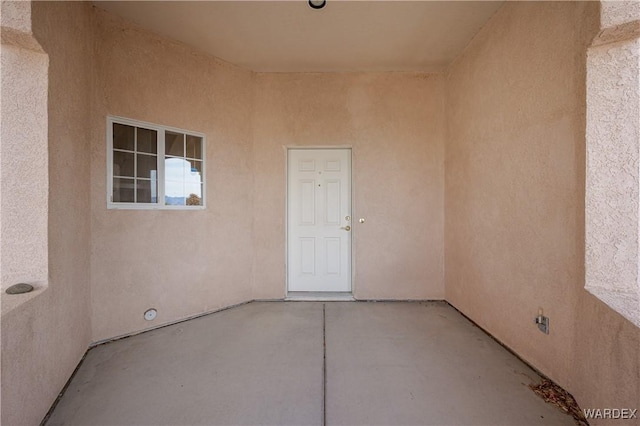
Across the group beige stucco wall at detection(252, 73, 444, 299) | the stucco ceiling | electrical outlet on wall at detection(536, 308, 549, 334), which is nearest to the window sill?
beige stucco wall at detection(252, 73, 444, 299)

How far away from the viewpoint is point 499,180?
236 centimetres

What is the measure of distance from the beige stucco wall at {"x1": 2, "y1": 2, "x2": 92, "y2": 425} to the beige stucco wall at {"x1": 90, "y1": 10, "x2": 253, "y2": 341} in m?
0.28

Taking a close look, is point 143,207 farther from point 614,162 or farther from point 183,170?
point 614,162

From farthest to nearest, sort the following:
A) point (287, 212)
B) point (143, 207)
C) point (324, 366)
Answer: point (287, 212)
point (143, 207)
point (324, 366)

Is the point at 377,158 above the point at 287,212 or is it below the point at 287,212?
above

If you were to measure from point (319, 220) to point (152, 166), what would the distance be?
210 centimetres

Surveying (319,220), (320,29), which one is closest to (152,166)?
(319,220)

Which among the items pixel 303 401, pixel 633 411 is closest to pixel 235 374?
pixel 303 401

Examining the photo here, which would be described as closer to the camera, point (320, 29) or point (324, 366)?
point (324, 366)

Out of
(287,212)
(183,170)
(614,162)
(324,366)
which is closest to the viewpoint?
(614,162)

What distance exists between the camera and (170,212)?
9.19ft

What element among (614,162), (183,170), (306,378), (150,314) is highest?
(183,170)

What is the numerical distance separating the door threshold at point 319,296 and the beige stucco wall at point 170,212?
64 cm

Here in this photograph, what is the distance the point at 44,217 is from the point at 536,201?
3.36 m
